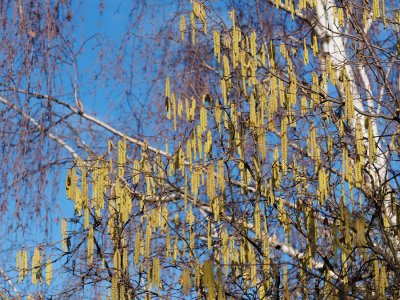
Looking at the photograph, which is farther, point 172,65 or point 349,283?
point 172,65

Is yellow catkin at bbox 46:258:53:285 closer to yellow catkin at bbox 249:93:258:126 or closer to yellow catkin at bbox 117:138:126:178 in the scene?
yellow catkin at bbox 117:138:126:178

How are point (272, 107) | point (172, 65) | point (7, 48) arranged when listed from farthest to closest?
point (172, 65)
point (7, 48)
point (272, 107)

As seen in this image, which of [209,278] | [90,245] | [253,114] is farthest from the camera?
[90,245]

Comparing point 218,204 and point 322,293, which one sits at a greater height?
point 218,204

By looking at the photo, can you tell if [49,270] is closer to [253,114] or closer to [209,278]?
[253,114]

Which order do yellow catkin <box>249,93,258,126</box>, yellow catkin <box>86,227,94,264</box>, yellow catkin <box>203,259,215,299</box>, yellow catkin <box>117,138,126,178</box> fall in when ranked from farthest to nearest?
yellow catkin <box>117,138,126,178</box>, yellow catkin <box>86,227,94,264</box>, yellow catkin <box>249,93,258,126</box>, yellow catkin <box>203,259,215,299</box>

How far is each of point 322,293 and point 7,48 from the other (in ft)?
7.17

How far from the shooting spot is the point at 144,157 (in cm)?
341

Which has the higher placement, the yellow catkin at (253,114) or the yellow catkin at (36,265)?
the yellow catkin at (253,114)

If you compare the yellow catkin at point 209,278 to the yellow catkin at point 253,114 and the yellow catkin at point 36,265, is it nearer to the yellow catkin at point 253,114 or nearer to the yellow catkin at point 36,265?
the yellow catkin at point 253,114

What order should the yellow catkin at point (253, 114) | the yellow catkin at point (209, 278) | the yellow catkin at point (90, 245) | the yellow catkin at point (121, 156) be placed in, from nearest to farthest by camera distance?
1. the yellow catkin at point (209, 278)
2. the yellow catkin at point (253, 114)
3. the yellow catkin at point (90, 245)
4. the yellow catkin at point (121, 156)

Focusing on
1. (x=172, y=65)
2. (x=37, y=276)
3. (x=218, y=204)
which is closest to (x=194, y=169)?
(x=218, y=204)

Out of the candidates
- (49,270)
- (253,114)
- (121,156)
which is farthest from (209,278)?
(49,270)

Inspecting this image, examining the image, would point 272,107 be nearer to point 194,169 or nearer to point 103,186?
point 194,169
